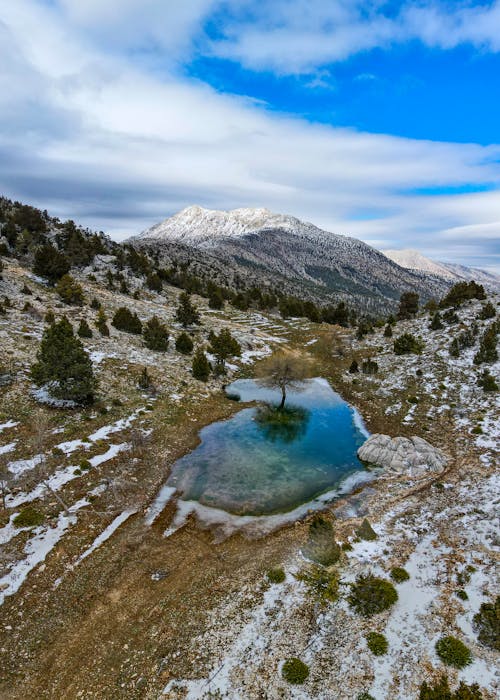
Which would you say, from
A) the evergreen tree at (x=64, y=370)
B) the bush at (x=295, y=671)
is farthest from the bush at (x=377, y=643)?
the evergreen tree at (x=64, y=370)

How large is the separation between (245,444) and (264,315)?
229 ft

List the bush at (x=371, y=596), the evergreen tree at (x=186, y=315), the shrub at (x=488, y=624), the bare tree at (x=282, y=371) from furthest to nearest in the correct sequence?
the evergreen tree at (x=186, y=315) → the bare tree at (x=282, y=371) → the bush at (x=371, y=596) → the shrub at (x=488, y=624)

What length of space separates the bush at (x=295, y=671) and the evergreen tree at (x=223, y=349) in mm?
42170

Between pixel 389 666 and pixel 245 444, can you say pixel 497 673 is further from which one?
pixel 245 444

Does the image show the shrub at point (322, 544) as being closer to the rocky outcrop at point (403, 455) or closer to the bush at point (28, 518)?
the rocky outcrop at point (403, 455)

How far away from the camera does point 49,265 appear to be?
2813 inches

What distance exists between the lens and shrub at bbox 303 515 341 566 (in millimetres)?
20995

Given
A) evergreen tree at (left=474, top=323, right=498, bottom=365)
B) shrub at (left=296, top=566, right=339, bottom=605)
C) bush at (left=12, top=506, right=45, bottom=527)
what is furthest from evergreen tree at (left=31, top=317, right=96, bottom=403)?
evergreen tree at (left=474, top=323, right=498, bottom=365)

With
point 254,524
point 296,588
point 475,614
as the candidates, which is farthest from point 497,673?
point 254,524

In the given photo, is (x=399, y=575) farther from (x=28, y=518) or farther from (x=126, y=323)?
(x=126, y=323)

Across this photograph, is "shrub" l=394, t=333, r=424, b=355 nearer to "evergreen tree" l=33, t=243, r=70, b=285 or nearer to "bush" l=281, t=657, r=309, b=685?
"bush" l=281, t=657, r=309, b=685

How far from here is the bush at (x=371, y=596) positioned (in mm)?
17500

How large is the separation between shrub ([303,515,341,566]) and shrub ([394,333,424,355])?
41.7 metres

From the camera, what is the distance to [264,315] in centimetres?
10412
